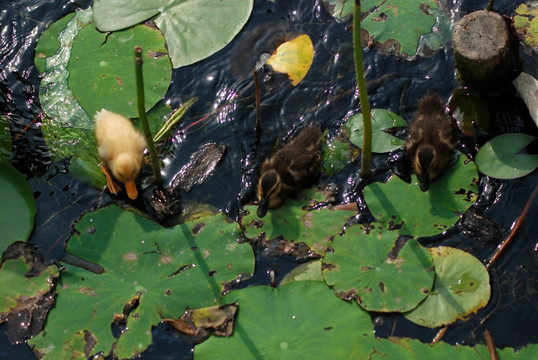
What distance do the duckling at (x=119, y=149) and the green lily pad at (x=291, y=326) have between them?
1.10 metres

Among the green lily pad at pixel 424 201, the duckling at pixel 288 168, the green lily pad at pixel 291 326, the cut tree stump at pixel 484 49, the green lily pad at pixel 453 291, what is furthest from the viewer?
the cut tree stump at pixel 484 49

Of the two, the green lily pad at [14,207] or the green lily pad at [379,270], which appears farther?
the green lily pad at [14,207]

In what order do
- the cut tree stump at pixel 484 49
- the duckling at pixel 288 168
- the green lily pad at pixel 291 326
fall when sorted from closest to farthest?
the green lily pad at pixel 291 326 < the duckling at pixel 288 168 < the cut tree stump at pixel 484 49

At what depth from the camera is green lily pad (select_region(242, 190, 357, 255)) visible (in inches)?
164

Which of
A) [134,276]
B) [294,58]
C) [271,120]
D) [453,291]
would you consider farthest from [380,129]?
[134,276]

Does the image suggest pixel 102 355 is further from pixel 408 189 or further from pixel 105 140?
pixel 408 189

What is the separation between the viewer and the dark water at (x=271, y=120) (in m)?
3.93

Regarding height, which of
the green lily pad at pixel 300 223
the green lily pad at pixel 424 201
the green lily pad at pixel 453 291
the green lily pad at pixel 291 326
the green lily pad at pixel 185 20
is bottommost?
the green lily pad at pixel 291 326

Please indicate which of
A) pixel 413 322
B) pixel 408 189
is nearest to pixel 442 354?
pixel 413 322

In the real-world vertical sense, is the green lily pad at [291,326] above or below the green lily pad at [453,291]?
below

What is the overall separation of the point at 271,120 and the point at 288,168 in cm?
64

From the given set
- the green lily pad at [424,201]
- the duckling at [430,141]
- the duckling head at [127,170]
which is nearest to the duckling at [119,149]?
the duckling head at [127,170]

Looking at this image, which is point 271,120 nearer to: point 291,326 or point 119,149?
point 119,149

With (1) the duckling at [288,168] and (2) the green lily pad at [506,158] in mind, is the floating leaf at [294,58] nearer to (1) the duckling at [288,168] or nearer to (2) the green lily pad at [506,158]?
(1) the duckling at [288,168]
